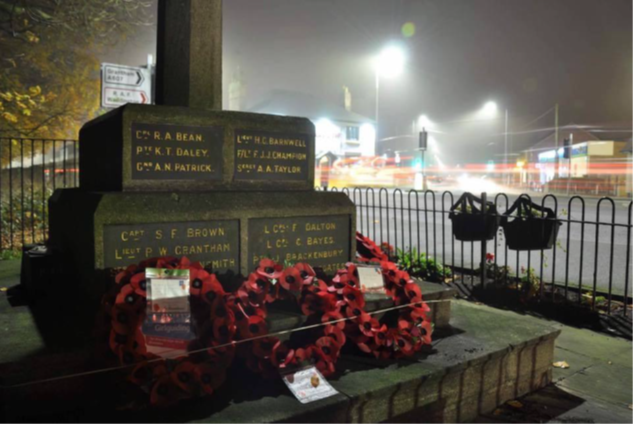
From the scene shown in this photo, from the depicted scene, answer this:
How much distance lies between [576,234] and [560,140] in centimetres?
6862

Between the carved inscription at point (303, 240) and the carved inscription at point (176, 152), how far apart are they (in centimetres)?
62

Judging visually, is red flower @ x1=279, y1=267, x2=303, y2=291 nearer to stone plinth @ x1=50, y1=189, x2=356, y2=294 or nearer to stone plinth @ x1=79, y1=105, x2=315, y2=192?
stone plinth @ x1=50, y1=189, x2=356, y2=294

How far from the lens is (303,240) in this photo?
4539 mm

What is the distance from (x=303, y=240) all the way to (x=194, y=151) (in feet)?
4.02

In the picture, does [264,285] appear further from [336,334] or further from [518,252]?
Answer: [518,252]

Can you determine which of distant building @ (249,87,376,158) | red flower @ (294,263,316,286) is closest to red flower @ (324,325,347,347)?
red flower @ (294,263,316,286)

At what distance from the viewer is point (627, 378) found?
13.7ft

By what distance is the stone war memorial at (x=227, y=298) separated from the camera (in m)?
2.75

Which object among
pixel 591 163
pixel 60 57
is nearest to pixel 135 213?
pixel 60 57

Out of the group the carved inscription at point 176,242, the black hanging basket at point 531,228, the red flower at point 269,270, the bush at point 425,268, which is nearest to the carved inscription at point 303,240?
the carved inscription at point 176,242

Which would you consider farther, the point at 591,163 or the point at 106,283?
the point at 591,163

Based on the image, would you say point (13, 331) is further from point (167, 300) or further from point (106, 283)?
point (167, 300)

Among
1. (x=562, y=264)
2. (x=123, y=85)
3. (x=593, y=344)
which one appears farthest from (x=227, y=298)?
(x=562, y=264)

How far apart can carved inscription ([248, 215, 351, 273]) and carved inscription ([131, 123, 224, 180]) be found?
617mm
